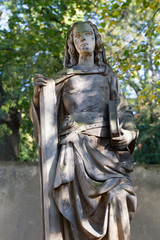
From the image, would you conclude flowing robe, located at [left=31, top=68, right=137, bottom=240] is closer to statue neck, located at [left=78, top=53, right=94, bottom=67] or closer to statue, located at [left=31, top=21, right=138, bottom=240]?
statue, located at [left=31, top=21, right=138, bottom=240]

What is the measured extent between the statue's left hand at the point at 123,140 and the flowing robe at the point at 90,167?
93mm

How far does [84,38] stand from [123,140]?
144 centimetres

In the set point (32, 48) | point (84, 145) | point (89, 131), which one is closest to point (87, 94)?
point (89, 131)

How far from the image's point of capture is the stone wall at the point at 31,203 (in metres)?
9.30

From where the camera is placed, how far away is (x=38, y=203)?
954cm

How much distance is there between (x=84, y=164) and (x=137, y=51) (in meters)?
5.57

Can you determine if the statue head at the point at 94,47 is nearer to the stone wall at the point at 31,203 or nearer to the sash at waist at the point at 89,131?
the sash at waist at the point at 89,131

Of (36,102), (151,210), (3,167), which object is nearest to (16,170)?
(3,167)

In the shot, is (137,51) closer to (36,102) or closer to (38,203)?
(38,203)

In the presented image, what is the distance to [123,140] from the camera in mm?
6207

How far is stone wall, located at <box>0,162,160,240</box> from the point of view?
930 cm

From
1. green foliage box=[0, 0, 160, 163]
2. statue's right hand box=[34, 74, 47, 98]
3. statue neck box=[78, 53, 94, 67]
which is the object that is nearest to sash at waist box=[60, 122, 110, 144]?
statue's right hand box=[34, 74, 47, 98]

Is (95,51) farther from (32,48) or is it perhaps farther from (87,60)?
(32,48)

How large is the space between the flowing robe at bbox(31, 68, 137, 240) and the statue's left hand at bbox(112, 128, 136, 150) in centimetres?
9
